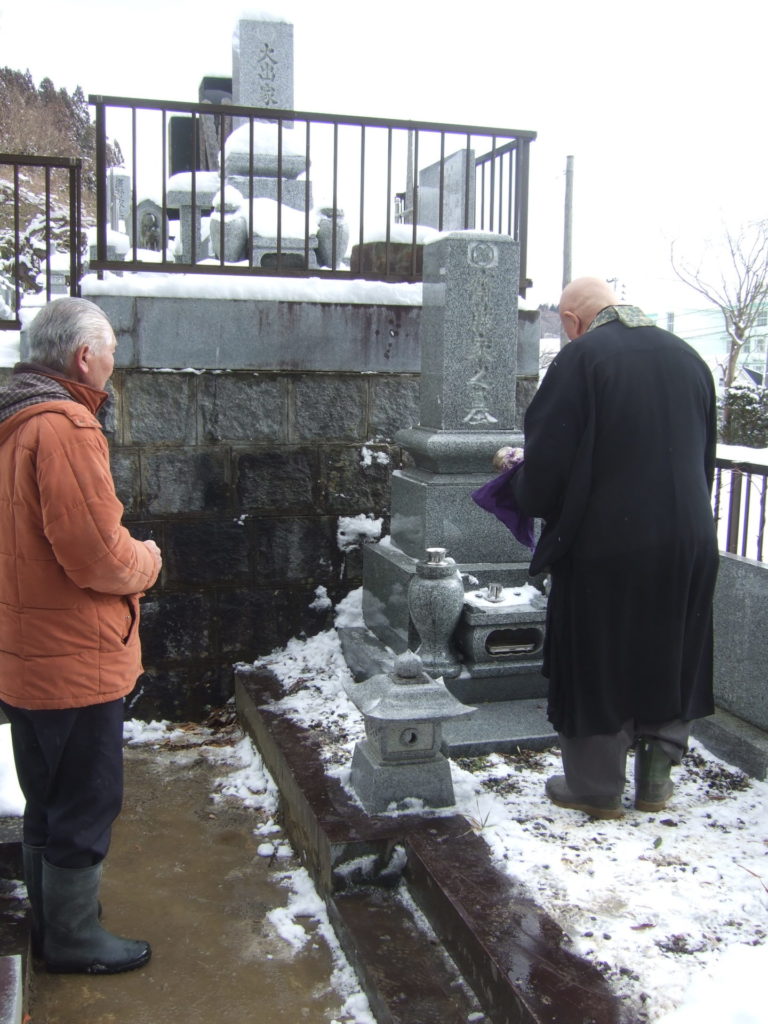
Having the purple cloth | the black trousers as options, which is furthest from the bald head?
the black trousers

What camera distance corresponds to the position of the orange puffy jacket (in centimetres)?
237

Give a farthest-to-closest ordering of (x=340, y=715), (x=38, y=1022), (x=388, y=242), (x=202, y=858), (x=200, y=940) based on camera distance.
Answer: (x=388, y=242)
(x=340, y=715)
(x=202, y=858)
(x=200, y=940)
(x=38, y=1022)

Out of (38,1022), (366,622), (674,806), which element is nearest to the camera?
(38,1022)

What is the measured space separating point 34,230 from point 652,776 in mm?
18527

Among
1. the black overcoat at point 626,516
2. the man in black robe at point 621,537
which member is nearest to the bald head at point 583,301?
the man in black robe at point 621,537

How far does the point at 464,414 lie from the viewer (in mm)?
4594

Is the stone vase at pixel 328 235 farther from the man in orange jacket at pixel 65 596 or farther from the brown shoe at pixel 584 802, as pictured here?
the brown shoe at pixel 584 802

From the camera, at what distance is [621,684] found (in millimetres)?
3086

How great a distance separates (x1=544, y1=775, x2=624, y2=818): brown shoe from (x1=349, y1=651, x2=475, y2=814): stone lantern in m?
0.37

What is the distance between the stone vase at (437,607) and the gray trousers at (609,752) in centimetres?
102

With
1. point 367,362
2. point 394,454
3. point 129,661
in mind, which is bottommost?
point 129,661

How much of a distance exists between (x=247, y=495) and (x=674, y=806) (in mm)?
2907

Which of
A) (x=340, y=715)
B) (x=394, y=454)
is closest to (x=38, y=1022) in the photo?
(x=340, y=715)

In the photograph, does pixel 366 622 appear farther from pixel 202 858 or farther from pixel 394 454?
pixel 202 858
